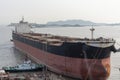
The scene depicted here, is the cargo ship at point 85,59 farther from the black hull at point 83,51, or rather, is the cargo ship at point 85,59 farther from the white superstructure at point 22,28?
the white superstructure at point 22,28

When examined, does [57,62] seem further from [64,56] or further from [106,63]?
[106,63]

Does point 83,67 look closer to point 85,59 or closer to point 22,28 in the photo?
point 85,59

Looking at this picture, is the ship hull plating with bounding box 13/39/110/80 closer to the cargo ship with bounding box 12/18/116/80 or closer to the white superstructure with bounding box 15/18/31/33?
the cargo ship with bounding box 12/18/116/80

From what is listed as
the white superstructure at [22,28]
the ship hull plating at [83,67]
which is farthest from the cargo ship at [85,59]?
the white superstructure at [22,28]

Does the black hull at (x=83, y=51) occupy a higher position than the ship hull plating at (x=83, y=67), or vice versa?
the black hull at (x=83, y=51)

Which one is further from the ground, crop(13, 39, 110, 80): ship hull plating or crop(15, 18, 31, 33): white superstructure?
crop(15, 18, 31, 33): white superstructure

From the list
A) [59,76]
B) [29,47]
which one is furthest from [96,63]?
[29,47]

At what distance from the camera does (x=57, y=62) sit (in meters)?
24.7

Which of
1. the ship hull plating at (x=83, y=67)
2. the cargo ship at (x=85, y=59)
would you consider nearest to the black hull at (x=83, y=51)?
the cargo ship at (x=85, y=59)

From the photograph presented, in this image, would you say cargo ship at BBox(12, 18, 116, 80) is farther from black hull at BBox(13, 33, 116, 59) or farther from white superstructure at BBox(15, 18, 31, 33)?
white superstructure at BBox(15, 18, 31, 33)

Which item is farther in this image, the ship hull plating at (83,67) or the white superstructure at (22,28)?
the white superstructure at (22,28)

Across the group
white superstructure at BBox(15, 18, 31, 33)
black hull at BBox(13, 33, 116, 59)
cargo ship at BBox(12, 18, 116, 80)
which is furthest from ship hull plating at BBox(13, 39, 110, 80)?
white superstructure at BBox(15, 18, 31, 33)

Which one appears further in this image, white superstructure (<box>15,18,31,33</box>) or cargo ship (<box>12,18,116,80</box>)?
white superstructure (<box>15,18,31,33</box>)

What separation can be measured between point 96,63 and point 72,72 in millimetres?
2199
